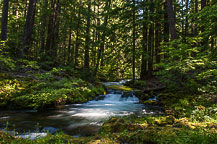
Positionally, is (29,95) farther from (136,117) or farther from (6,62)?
(136,117)

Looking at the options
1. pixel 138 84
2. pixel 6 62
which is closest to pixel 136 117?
pixel 6 62

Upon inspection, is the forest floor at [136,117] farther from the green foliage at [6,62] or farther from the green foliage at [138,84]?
the green foliage at [138,84]

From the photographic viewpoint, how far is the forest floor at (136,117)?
3172 mm

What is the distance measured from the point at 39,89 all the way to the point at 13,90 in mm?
1308

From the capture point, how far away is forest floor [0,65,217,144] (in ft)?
10.4

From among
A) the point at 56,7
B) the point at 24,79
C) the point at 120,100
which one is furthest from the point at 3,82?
the point at 56,7

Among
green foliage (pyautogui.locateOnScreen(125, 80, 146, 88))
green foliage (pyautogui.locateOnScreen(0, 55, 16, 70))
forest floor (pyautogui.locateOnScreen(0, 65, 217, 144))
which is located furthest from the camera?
green foliage (pyautogui.locateOnScreen(125, 80, 146, 88))

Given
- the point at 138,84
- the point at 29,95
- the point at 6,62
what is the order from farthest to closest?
the point at 138,84, the point at 6,62, the point at 29,95

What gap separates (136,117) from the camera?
20.4 feet

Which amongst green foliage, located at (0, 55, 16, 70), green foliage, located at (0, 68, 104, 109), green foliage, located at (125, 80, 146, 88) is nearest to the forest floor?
green foliage, located at (0, 68, 104, 109)

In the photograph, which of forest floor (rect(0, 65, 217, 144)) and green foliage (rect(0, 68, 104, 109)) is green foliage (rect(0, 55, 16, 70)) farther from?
green foliage (rect(0, 68, 104, 109))

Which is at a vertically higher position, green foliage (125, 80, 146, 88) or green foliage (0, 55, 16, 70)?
green foliage (0, 55, 16, 70)

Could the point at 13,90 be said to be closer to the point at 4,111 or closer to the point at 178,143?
the point at 4,111

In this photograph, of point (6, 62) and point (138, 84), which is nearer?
point (6, 62)
